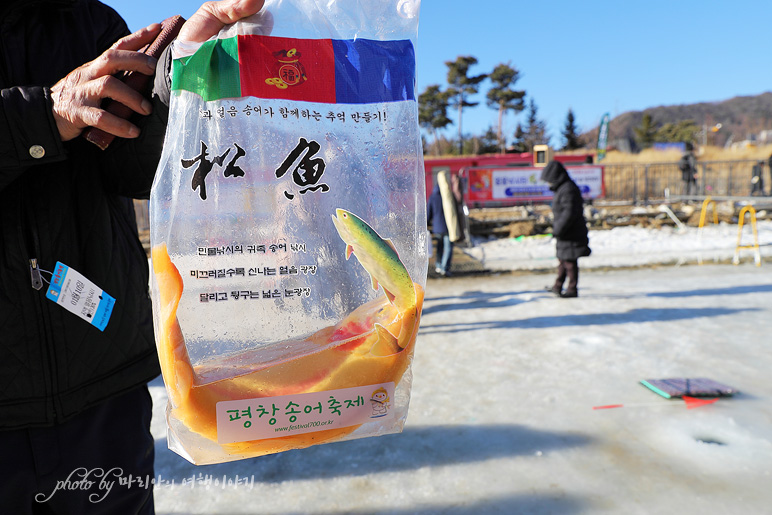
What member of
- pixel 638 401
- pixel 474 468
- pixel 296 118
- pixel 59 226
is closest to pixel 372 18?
pixel 296 118

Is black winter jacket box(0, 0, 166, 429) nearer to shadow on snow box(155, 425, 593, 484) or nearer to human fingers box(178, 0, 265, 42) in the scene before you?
human fingers box(178, 0, 265, 42)

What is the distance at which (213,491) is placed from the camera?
7.69ft

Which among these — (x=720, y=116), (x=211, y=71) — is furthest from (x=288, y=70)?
(x=720, y=116)

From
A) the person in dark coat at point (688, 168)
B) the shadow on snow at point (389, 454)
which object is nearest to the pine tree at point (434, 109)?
the person in dark coat at point (688, 168)

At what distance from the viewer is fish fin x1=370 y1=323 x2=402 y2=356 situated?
90cm

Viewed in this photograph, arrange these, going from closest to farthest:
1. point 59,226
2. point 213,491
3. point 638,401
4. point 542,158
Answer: point 59,226, point 213,491, point 638,401, point 542,158

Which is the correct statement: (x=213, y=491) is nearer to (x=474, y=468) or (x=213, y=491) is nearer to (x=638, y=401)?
(x=474, y=468)

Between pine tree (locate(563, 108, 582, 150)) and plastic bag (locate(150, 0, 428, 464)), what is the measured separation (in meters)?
51.2

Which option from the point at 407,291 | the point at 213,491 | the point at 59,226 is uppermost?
the point at 59,226

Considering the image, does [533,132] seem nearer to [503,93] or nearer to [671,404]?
[503,93]

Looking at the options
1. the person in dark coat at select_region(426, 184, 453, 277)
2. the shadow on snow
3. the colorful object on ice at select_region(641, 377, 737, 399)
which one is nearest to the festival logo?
the shadow on snow

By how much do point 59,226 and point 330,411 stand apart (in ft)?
2.38

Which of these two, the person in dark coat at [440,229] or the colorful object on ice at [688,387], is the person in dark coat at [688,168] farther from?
the colorful object on ice at [688,387]

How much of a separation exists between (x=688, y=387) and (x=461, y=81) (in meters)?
39.9
